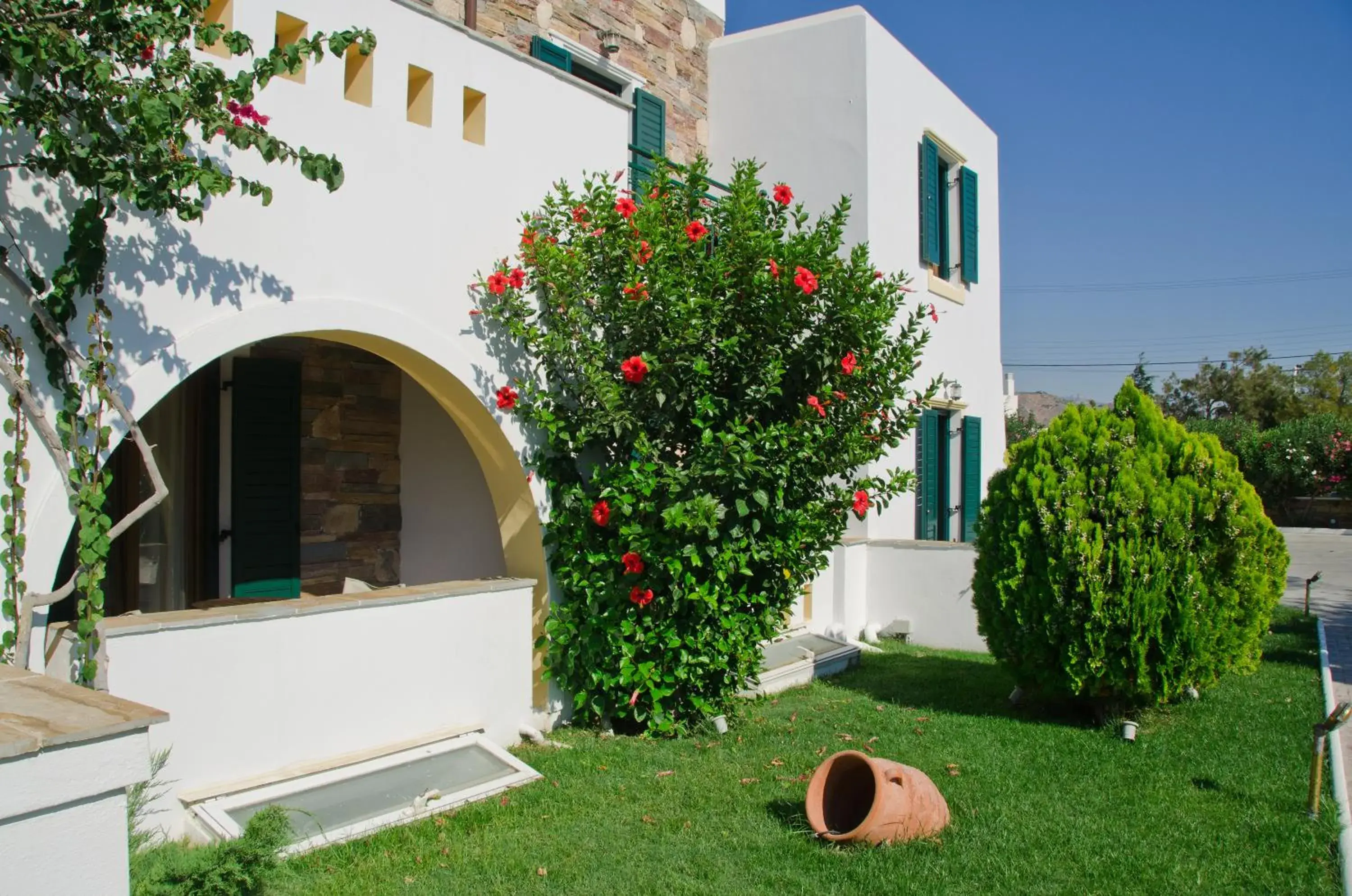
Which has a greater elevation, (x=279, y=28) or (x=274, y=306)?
(x=279, y=28)

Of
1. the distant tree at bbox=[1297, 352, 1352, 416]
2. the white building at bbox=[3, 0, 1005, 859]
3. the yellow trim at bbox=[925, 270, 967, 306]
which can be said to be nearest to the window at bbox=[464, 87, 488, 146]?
the white building at bbox=[3, 0, 1005, 859]

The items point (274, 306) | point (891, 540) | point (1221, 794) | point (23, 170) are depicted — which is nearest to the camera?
point (23, 170)

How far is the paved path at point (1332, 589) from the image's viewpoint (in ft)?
29.0

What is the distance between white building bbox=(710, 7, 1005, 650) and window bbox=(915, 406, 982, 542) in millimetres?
20

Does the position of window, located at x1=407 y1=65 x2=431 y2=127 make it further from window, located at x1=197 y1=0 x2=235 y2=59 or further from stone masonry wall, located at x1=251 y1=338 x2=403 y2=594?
stone masonry wall, located at x1=251 y1=338 x2=403 y2=594

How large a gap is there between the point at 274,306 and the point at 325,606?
1439mm

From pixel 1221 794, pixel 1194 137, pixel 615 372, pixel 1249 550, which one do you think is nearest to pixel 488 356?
pixel 615 372

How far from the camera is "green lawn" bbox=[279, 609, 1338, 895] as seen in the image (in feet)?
13.2

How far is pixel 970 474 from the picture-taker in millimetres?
12031

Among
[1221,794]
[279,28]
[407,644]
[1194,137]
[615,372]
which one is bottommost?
[1221,794]

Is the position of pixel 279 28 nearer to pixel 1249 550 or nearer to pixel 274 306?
pixel 274 306

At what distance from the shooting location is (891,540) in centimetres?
1058

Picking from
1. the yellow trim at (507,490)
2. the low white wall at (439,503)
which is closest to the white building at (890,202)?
the low white wall at (439,503)

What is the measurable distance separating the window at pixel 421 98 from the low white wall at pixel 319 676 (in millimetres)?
2555
